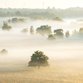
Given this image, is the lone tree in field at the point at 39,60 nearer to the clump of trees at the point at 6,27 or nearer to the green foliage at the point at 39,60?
the green foliage at the point at 39,60

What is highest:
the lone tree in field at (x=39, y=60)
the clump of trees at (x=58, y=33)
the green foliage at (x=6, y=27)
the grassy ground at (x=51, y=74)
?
the green foliage at (x=6, y=27)

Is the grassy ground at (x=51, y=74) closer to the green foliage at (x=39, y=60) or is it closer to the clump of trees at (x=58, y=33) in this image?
the green foliage at (x=39, y=60)

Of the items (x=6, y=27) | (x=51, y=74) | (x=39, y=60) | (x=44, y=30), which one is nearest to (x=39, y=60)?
(x=39, y=60)

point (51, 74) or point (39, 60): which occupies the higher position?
point (39, 60)

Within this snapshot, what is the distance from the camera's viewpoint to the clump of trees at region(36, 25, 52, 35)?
5.65 feet

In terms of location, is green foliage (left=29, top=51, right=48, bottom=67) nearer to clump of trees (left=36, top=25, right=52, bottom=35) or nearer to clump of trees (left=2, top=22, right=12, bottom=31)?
clump of trees (left=36, top=25, right=52, bottom=35)

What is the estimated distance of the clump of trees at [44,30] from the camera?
67.7 inches

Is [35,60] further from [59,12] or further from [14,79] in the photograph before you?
[59,12]

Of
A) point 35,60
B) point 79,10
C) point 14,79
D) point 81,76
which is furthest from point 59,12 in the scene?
point 14,79

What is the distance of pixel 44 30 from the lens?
1.72 m

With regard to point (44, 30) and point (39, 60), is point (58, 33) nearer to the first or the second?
point (44, 30)

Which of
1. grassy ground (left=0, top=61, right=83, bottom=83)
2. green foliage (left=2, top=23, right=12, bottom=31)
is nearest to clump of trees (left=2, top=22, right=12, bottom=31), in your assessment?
green foliage (left=2, top=23, right=12, bottom=31)

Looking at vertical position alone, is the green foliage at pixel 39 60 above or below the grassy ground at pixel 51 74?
above

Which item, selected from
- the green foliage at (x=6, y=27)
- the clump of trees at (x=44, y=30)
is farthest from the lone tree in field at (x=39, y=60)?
the green foliage at (x=6, y=27)
